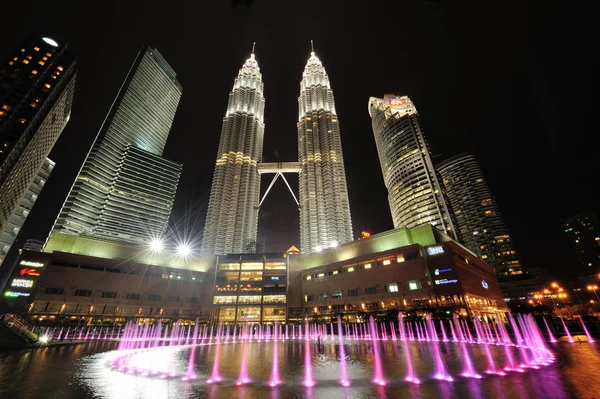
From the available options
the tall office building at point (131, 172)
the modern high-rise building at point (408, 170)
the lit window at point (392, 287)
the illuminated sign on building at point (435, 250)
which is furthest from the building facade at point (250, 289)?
the tall office building at point (131, 172)

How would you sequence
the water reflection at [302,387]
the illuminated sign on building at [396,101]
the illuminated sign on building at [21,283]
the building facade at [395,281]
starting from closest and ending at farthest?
the water reflection at [302,387] → the building facade at [395,281] → the illuminated sign on building at [21,283] → the illuminated sign on building at [396,101]

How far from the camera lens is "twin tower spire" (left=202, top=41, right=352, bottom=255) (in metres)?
125

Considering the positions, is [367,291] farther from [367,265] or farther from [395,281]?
[395,281]

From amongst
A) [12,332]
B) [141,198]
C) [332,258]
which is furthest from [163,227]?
[12,332]

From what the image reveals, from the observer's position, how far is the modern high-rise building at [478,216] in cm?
A: 13688

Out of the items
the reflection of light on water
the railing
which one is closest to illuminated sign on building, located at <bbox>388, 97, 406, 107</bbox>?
the reflection of light on water

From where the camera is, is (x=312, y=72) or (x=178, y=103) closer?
(x=312, y=72)

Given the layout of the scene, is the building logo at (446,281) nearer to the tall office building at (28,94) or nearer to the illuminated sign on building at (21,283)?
the illuminated sign on building at (21,283)

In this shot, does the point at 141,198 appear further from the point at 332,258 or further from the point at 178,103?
the point at 332,258

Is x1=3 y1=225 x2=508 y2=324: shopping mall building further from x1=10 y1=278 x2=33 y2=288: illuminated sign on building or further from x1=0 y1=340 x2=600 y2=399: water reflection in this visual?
x1=0 y1=340 x2=600 y2=399: water reflection

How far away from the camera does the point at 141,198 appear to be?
138m

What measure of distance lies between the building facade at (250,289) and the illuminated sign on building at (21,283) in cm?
4262

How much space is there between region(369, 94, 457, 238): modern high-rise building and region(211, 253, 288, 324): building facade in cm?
6433

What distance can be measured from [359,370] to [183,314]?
76.6 meters
